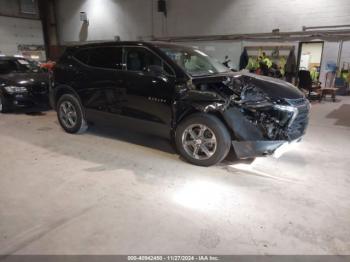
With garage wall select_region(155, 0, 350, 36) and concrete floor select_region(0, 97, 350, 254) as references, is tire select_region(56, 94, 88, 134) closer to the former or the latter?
concrete floor select_region(0, 97, 350, 254)

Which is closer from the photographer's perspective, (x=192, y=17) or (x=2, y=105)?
(x=2, y=105)

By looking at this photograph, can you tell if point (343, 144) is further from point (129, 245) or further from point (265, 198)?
point (129, 245)

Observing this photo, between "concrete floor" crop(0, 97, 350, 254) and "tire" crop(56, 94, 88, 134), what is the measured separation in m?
0.50

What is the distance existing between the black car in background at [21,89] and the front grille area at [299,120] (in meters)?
5.56

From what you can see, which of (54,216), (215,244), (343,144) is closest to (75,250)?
(54,216)

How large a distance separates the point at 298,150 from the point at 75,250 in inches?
137

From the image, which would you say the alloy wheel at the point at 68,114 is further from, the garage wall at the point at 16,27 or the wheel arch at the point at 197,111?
the garage wall at the point at 16,27

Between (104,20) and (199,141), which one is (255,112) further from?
(104,20)

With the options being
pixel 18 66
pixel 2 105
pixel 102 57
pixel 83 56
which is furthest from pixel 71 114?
pixel 18 66

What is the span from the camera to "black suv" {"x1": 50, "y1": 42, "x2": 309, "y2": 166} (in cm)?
324

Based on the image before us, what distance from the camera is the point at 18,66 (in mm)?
7258

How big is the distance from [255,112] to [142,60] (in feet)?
5.69

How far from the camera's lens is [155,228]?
2346 millimetres

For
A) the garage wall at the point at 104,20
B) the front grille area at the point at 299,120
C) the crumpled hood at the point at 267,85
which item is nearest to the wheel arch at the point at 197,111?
the crumpled hood at the point at 267,85
